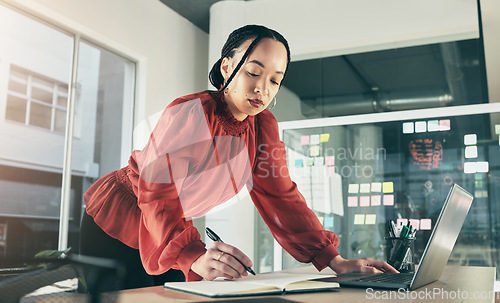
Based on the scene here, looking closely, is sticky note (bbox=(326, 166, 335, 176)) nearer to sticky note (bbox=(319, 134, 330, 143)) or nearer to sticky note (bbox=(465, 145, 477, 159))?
sticky note (bbox=(319, 134, 330, 143))

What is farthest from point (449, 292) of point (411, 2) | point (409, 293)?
point (411, 2)

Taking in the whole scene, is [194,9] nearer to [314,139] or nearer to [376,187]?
[314,139]

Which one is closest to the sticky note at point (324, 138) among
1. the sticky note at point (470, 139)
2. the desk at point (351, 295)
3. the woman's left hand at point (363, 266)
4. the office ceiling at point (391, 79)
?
the office ceiling at point (391, 79)

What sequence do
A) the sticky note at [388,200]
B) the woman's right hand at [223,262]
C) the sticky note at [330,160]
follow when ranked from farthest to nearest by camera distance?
1. the sticky note at [330,160]
2. the sticky note at [388,200]
3. the woman's right hand at [223,262]

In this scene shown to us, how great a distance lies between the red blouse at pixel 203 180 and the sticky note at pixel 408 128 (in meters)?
2.05

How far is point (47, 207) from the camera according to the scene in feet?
9.84

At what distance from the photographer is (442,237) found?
0.83 m

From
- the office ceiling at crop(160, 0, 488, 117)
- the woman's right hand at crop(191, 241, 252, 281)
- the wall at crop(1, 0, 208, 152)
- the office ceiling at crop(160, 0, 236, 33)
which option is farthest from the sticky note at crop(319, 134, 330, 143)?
the woman's right hand at crop(191, 241, 252, 281)

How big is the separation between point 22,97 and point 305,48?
2.16m

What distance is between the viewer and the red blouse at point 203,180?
907 millimetres

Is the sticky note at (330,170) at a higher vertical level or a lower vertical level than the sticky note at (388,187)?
higher
